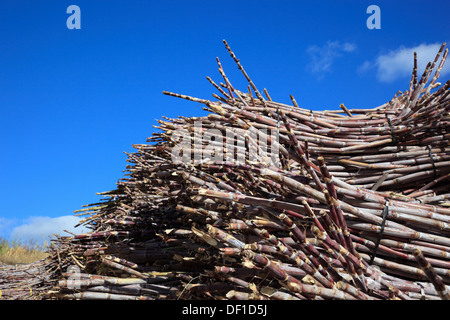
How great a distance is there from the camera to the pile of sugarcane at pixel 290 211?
5.24 ft

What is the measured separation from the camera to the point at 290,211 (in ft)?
5.76

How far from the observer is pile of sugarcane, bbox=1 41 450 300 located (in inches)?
62.8

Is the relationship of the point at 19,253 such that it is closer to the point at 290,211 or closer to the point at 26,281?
the point at 26,281
